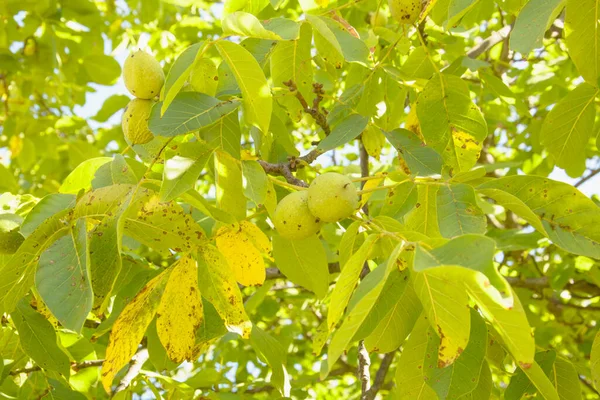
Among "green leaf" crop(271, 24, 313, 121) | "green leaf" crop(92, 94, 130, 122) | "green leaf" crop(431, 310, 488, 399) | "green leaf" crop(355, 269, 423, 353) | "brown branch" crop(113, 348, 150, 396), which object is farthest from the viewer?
"green leaf" crop(92, 94, 130, 122)

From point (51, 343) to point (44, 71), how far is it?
243cm

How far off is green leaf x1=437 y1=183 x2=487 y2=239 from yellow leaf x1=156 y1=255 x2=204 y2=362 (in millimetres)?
565

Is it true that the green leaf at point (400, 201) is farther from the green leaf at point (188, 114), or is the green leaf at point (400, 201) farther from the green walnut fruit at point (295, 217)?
the green leaf at point (188, 114)

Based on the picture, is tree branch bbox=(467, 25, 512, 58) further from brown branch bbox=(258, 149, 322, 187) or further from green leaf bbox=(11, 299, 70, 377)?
green leaf bbox=(11, 299, 70, 377)

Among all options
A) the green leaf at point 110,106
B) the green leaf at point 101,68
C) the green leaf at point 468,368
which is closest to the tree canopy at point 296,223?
the green leaf at point 468,368

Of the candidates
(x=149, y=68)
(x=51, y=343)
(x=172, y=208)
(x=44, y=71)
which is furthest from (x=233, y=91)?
(x=44, y=71)

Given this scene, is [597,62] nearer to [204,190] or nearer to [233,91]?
[233,91]

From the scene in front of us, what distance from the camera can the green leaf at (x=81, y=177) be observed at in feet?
5.57

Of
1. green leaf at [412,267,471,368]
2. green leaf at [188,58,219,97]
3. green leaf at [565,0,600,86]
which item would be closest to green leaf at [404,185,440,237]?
green leaf at [412,267,471,368]

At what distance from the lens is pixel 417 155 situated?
61.6 inches

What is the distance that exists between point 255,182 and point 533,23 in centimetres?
65

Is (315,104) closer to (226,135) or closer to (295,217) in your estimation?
(226,135)

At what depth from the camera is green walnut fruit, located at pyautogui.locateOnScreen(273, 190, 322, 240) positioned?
4.37 ft

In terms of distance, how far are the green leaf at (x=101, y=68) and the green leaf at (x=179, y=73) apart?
2.20 metres
